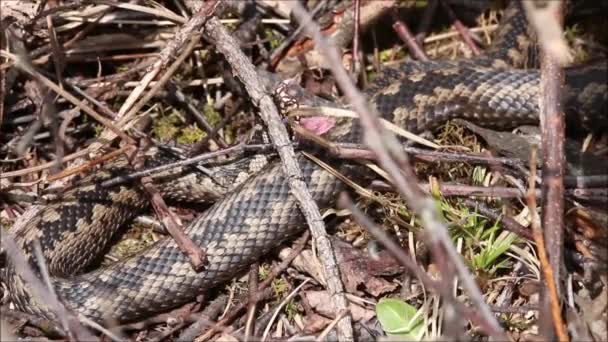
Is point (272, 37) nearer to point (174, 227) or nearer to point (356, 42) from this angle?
point (356, 42)

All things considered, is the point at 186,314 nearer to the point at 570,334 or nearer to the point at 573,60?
the point at 570,334

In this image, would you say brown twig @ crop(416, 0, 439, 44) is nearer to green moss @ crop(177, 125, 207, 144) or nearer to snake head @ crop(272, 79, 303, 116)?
snake head @ crop(272, 79, 303, 116)

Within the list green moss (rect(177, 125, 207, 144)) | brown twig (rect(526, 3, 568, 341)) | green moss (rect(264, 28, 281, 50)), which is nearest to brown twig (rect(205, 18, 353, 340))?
green moss (rect(177, 125, 207, 144))

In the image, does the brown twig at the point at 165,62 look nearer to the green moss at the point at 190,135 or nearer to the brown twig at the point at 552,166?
the green moss at the point at 190,135

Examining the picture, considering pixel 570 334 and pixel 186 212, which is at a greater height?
pixel 186 212

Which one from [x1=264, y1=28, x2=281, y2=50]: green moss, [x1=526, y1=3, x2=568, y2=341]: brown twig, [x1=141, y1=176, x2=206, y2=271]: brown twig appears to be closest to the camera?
[x1=526, y1=3, x2=568, y2=341]: brown twig

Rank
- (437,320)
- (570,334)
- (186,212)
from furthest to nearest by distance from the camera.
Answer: (186,212), (437,320), (570,334)

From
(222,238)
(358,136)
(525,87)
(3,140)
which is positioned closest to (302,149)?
(358,136)

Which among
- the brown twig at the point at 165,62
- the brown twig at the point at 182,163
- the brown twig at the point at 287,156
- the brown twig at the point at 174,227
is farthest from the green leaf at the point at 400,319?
the brown twig at the point at 165,62
